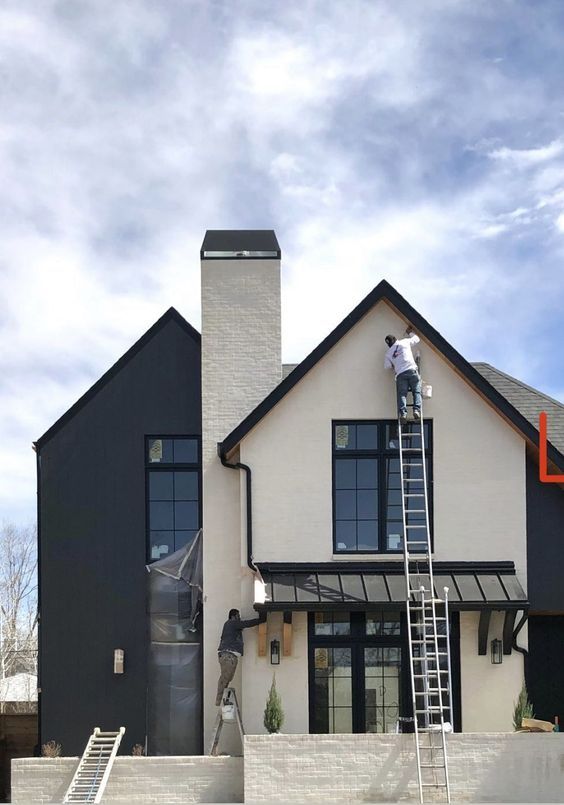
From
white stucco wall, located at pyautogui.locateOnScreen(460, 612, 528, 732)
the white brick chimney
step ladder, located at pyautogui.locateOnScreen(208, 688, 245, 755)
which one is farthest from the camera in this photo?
the white brick chimney

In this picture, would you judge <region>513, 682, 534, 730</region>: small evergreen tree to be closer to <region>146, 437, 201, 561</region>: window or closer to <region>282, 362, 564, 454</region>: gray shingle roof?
<region>282, 362, 564, 454</region>: gray shingle roof

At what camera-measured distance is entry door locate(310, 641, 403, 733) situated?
16734mm

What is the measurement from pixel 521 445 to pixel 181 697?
742cm

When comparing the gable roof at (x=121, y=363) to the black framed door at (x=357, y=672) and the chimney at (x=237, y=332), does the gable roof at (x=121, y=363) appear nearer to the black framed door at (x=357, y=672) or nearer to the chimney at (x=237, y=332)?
the chimney at (x=237, y=332)

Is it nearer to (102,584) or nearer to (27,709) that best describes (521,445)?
(102,584)

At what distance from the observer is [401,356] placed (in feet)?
55.7

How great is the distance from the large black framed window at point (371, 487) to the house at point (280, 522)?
34 mm

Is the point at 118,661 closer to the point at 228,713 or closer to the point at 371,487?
the point at 228,713

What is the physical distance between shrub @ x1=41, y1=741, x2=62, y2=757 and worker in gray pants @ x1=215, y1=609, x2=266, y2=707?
10.8 ft

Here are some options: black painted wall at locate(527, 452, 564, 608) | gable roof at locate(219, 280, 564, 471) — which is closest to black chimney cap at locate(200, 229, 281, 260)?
gable roof at locate(219, 280, 564, 471)

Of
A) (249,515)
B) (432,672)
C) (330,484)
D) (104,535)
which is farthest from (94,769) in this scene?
(330,484)

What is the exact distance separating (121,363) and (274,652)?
19.7ft

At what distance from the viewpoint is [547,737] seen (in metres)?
15.4

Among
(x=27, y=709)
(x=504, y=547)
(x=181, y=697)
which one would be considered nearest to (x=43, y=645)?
(x=181, y=697)
